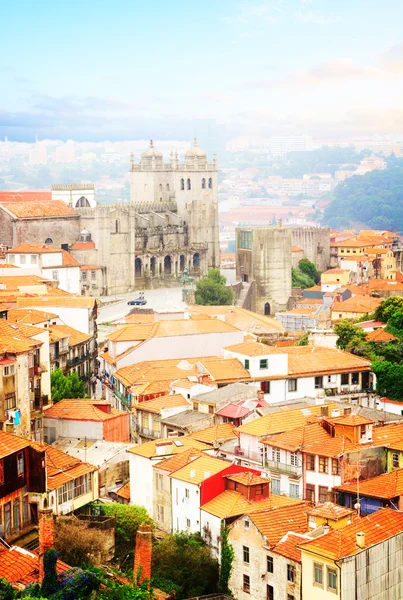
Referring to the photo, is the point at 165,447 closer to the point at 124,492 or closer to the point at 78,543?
the point at 124,492

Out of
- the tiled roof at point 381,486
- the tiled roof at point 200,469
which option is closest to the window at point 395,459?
the tiled roof at point 381,486

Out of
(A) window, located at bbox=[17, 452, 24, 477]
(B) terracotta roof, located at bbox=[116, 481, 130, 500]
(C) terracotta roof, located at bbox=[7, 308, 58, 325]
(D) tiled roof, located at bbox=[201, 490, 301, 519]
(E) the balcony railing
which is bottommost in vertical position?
(B) terracotta roof, located at bbox=[116, 481, 130, 500]

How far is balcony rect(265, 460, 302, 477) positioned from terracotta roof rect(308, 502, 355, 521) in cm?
370

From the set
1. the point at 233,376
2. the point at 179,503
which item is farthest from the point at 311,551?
the point at 233,376

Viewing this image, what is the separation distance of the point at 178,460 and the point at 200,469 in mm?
1294

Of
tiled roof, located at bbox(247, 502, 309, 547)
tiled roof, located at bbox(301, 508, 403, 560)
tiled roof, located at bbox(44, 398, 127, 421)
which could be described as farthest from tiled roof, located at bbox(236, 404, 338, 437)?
tiled roof, located at bbox(301, 508, 403, 560)

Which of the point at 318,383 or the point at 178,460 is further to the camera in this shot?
the point at 318,383

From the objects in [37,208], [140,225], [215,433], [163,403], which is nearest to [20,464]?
[215,433]

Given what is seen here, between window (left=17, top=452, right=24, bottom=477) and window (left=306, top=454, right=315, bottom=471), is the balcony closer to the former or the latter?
window (left=306, top=454, right=315, bottom=471)

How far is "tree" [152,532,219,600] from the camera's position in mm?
24500

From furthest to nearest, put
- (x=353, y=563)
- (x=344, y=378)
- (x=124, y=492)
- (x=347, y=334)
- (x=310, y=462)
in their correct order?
1. (x=347, y=334)
2. (x=344, y=378)
3. (x=124, y=492)
4. (x=310, y=462)
5. (x=353, y=563)

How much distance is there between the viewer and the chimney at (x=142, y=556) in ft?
75.4

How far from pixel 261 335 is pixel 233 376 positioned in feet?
39.9

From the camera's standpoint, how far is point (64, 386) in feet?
117
